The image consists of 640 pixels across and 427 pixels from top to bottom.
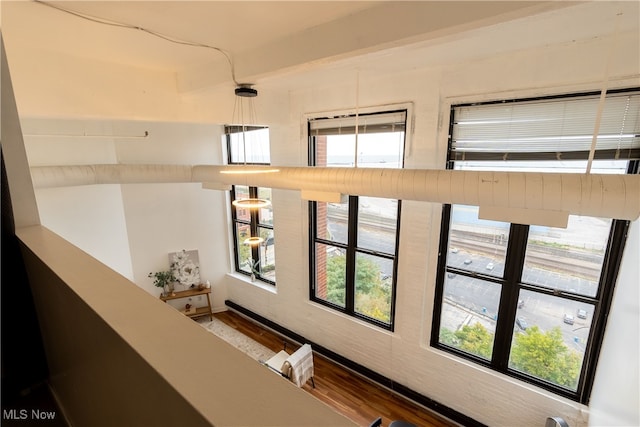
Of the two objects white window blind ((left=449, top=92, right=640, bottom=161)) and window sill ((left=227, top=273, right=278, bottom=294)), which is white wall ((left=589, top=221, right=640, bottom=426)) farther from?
window sill ((left=227, top=273, right=278, bottom=294))

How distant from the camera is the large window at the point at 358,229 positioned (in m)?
3.55

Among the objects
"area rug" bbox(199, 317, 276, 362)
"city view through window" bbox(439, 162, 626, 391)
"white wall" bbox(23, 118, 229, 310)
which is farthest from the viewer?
"area rug" bbox(199, 317, 276, 362)

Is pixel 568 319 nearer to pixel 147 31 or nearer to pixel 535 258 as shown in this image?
pixel 535 258

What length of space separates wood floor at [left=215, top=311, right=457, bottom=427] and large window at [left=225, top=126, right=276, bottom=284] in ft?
6.18

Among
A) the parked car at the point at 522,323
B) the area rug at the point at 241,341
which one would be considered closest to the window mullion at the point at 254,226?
the area rug at the point at 241,341

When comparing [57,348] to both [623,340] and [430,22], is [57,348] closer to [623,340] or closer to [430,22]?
[430,22]

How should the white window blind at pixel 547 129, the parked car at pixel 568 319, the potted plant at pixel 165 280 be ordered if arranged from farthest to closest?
1. the potted plant at pixel 165 280
2. the parked car at pixel 568 319
3. the white window blind at pixel 547 129

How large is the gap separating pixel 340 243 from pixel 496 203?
2397 mm

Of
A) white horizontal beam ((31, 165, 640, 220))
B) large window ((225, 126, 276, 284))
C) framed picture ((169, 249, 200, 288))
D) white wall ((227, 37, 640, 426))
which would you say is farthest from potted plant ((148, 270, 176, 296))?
white wall ((227, 37, 640, 426))

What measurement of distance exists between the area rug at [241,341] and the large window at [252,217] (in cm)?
104

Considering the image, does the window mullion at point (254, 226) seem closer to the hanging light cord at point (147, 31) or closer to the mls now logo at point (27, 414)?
the hanging light cord at point (147, 31)

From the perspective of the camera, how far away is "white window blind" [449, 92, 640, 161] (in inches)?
88.3

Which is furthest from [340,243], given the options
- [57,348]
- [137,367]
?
[137,367]

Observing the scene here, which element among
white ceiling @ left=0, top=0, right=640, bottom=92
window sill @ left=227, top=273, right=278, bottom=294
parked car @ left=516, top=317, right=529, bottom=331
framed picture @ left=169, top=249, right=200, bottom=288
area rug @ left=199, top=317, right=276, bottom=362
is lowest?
area rug @ left=199, top=317, right=276, bottom=362
